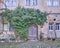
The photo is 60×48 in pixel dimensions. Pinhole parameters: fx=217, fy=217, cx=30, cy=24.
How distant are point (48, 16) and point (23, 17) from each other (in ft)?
10.7

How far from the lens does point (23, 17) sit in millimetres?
25719

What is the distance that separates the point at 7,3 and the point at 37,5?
147 inches

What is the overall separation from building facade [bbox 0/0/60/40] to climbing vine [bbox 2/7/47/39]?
2.46ft

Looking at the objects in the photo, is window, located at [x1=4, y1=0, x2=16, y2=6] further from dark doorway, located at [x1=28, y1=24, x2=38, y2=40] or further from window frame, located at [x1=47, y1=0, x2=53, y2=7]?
window frame, located at [x1=47, y1=0, x2=53, y2=7]

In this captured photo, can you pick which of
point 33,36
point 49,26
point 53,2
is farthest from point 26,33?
point 53,2

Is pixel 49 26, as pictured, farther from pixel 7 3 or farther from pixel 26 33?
pixel 7 3

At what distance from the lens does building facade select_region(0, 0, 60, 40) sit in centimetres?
2678

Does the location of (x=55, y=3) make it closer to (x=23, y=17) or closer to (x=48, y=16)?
(x=48, y=16)

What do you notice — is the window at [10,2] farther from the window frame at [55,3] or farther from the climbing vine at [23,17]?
the window frame at [55,3]

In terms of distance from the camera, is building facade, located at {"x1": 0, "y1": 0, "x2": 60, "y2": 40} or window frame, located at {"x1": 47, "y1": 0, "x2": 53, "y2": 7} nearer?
building facade, located at {"x1": 0, "y1": 0, "x2": 60, "y2": 40}

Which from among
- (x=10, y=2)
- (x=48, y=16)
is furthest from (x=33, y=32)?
(x=10, y=2)

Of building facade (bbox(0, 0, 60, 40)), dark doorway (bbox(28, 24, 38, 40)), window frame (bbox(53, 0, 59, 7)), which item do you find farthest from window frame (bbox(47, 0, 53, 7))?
dark doorway (bbox(28, 24, 38, 40))

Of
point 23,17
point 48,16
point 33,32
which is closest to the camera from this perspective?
point 23,17

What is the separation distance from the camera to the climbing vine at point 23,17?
25688 mm
